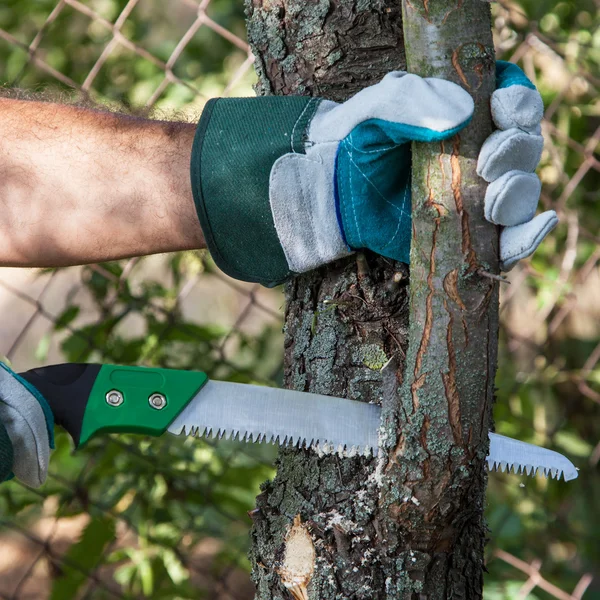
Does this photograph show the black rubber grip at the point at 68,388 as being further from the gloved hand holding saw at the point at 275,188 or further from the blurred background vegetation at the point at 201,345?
the blurred background vegetation at the point at 201,345

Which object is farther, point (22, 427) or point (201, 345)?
point (201, 345)

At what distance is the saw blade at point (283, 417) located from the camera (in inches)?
39.0

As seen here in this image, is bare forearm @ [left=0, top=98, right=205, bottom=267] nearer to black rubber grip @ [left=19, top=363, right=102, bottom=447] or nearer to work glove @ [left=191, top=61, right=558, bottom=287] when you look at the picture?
work glove @ [left=191, top=61, right=558, bottom=287]

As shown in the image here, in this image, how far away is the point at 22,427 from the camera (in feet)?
3.53

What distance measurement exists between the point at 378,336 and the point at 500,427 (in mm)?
1190

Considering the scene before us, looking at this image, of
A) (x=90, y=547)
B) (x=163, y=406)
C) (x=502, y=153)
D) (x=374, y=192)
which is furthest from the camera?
(x=90, y=547)

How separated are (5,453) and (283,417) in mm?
399

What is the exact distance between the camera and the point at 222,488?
1.87m

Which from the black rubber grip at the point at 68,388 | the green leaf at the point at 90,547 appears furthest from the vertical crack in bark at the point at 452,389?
the green leaf at the point at 90,547

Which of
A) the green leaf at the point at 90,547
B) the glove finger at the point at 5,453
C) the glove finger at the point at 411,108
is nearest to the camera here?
the glove finger at the point at 411,108

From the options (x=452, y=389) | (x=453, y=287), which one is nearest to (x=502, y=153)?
Result: (x=453, y=287)

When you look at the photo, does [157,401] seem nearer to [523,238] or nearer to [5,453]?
[5,453]

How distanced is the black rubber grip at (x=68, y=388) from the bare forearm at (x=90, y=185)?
19cm

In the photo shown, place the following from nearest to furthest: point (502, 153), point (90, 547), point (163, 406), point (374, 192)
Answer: point (502, 153) < point (374, 192) < point (163, 406) < point (90, 547)
